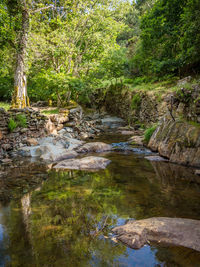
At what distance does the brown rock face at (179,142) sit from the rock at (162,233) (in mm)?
3712

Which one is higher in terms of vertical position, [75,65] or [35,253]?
[75,65]

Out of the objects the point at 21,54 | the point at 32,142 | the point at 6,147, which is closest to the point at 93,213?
the point at 6,147

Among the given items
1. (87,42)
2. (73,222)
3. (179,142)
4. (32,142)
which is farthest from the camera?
(87,42)

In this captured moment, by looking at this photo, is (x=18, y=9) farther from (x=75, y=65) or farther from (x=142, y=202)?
(x=142, y=202)

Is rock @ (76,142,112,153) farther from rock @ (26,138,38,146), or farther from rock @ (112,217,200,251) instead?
rock @ (112,217,200,251)

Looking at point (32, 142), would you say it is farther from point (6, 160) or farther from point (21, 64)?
point (21, 64)

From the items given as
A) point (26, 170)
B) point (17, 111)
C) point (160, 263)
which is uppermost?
point (17, 111)

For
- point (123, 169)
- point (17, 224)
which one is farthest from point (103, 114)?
point (17, 224)

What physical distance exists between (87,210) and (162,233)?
4.58 feet

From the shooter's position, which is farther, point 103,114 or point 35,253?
point 103,114

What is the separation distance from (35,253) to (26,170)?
404 centimetres

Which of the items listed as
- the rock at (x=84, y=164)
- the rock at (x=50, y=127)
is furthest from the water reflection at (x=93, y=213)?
the rock at (x=50, y=127)

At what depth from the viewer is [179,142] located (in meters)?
6.77

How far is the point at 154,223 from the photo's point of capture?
2895 millimetres
